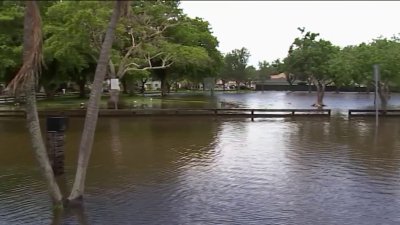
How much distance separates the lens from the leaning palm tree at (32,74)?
23.5 feet

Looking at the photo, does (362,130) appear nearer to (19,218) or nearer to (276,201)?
(276,201)

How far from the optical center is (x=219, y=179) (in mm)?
10336

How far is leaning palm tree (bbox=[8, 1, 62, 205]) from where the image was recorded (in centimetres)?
716

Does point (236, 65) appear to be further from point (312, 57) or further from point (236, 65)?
point (312, 57)

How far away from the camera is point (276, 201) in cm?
852

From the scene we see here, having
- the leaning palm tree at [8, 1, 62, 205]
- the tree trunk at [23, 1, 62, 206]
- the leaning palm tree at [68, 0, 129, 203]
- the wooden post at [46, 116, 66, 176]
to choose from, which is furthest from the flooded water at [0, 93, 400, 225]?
the leaning palm tree at [68, 0, 129, 203]

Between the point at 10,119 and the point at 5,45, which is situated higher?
the point at 5,45

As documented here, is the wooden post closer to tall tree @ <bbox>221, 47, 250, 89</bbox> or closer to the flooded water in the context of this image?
the flooded water

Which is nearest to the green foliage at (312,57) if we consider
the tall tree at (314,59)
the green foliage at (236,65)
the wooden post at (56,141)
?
the tall tree at (314,59)

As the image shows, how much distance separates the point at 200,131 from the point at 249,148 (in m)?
5.01

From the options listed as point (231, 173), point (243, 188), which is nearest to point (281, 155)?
point (231, 173)

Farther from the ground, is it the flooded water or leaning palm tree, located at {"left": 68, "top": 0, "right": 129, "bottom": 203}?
leaning palm tree, located at {"left": 68, "top": 0, "right": 129, "bottom": 203}

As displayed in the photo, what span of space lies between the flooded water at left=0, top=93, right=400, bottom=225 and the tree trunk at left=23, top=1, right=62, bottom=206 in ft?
1.63

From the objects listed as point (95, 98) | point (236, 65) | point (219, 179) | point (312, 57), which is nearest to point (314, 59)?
point (312, 57)
